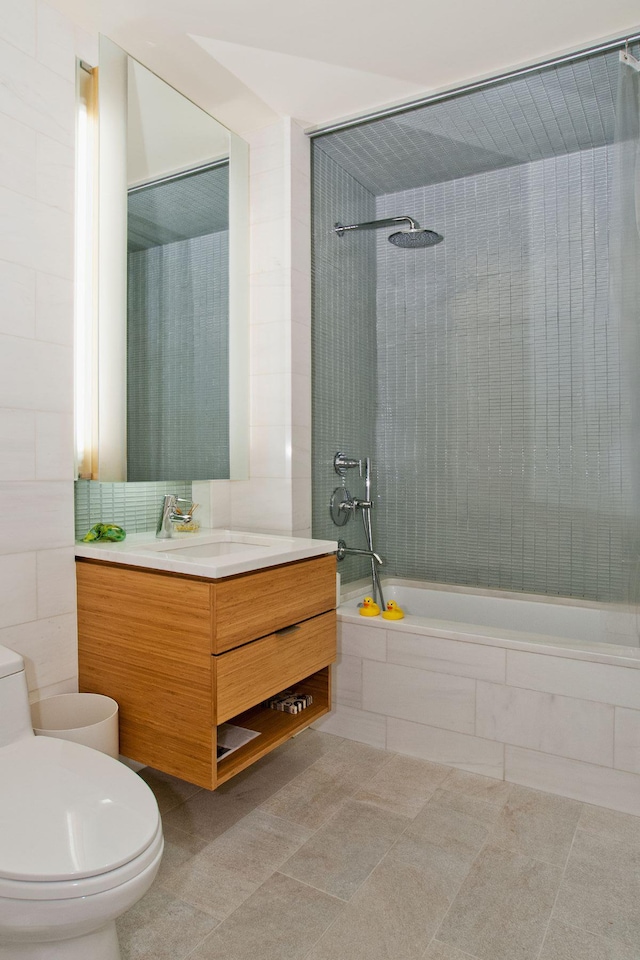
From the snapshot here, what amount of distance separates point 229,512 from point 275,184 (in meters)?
1.38

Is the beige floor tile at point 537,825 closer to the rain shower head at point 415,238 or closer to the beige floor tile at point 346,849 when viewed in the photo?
the beige floor tile at point 346,849

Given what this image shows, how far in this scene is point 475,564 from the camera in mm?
3074

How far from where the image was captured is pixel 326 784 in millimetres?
2135

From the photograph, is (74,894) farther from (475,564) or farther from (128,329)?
(475,564)

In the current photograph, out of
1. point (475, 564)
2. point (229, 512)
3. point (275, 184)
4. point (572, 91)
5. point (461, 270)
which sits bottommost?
point (475, 564)

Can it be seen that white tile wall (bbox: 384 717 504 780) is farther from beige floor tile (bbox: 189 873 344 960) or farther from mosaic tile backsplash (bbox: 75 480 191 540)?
mosaic tile backsplash (bbox: 75 480 191 540)

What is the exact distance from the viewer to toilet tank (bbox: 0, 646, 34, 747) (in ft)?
4.90

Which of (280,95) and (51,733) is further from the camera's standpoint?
(280,95)

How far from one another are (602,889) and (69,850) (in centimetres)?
133

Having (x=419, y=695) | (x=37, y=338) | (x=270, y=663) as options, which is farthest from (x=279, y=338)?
(x=419, y=695)

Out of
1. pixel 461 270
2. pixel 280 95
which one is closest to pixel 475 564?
pixel 461 270

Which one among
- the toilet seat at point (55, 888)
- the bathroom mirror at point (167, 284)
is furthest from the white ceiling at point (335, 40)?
the toilet seat at point (55, 888)

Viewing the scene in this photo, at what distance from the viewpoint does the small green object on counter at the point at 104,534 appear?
6.88 ft

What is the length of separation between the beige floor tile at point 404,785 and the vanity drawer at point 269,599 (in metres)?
0.61
